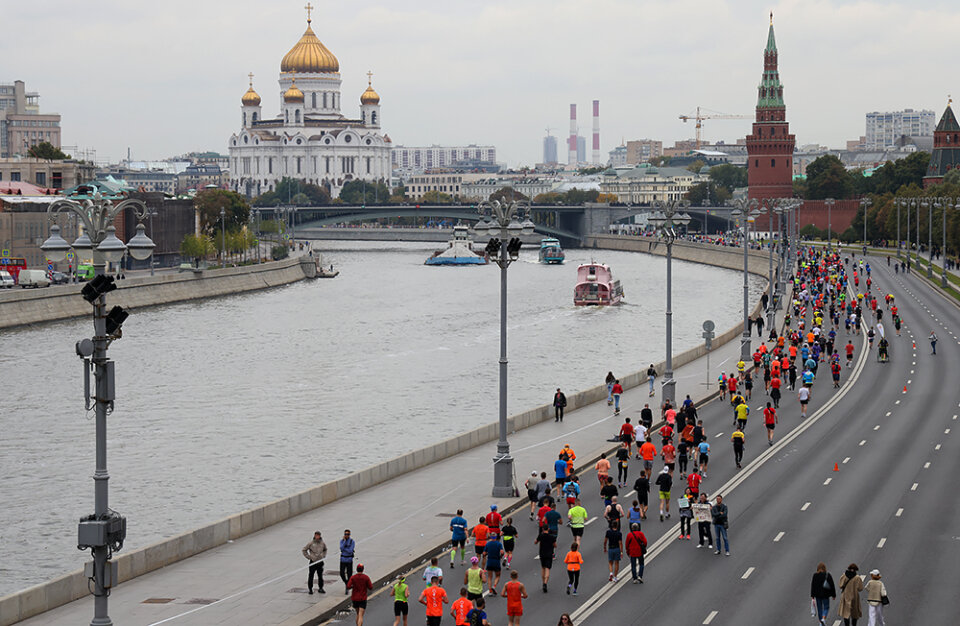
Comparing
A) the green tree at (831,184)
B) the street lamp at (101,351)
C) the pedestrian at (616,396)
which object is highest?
the green tree at (831,184)

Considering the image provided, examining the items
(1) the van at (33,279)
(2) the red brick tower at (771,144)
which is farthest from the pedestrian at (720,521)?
(2) the red brick tower at (771,144)

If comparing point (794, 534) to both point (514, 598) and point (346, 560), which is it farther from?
point (346, 560)

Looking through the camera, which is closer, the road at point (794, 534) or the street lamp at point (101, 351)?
the street lamp at point (101, 351)

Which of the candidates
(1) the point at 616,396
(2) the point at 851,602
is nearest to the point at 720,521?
(2) the point at 851,602

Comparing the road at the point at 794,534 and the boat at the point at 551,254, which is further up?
the road at the point at 794,534

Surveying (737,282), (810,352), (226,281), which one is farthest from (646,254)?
(810,352)

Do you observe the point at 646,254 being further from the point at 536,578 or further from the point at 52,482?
the point at 536,578

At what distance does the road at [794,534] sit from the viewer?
1897 centimetres

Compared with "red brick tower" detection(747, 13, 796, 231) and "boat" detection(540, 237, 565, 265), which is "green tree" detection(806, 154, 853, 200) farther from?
"boat" detection(540, 237, 565, 265)

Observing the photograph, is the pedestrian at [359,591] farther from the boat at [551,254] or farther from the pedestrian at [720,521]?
the boat at [551,254]

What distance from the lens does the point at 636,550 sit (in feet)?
A: 65.3

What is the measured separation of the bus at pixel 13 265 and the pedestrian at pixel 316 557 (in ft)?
221

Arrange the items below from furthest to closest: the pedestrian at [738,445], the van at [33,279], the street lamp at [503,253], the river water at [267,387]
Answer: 1. the van at [33,279]
2. the river water at [267,387]
3. the pedestrian at [738,445]
4. the street lamp at [503,253]

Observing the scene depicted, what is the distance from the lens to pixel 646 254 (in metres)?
159
